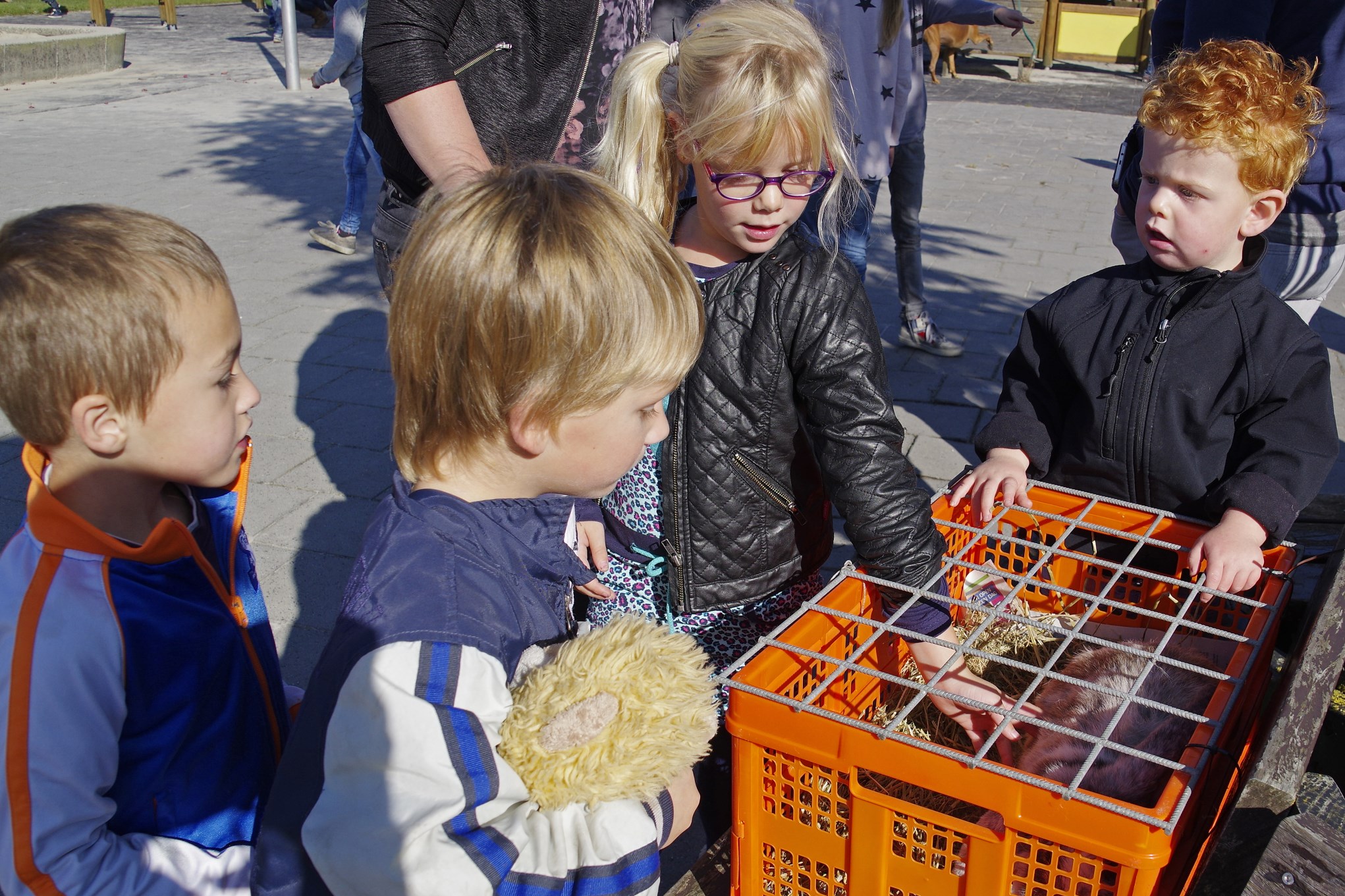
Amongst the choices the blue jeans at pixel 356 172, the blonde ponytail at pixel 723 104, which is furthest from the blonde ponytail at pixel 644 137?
the blue jeans at pixel 356 172

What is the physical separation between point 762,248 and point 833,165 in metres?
0.23

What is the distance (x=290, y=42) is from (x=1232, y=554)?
13113mm

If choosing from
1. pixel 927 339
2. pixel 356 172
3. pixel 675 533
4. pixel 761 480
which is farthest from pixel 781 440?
pixel 356 172

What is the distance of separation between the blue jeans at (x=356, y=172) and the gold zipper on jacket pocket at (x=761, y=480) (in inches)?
181

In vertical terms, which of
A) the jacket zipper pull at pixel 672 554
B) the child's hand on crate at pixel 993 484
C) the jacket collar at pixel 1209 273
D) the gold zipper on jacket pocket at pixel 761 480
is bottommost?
the jacket zipper pull at pixel 672 554

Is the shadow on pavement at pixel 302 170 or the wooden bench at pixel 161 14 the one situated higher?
the wooden bench at pixel 161 14

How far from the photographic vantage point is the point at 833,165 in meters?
2.00

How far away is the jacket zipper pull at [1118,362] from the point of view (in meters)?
2.15

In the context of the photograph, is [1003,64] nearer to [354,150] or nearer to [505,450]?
[354,150]

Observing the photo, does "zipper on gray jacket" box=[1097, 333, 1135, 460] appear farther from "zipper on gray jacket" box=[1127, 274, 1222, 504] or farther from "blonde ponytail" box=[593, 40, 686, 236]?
"blonde ponytail" box=[593, 40, 686, 236]

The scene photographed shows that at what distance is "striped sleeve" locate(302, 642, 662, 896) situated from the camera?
1.08 m

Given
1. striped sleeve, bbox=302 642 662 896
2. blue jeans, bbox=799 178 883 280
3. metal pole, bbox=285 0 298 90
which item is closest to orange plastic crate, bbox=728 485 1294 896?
striped sleeve, bbox=302 642 662 896

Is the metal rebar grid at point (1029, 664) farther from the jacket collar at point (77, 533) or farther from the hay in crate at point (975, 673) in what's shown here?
the jacket collar at point (77, 533)

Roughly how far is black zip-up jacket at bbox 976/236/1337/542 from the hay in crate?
0.34 metres
